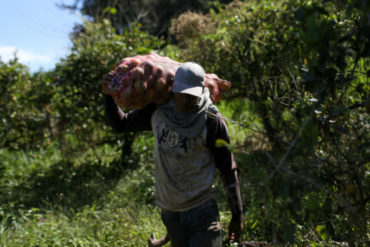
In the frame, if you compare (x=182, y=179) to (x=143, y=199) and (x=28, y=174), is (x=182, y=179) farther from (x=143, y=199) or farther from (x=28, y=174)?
(x=28, y=174)

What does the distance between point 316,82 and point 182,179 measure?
106 cm

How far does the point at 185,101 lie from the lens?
2303 millimetres

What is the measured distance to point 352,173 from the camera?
160cm

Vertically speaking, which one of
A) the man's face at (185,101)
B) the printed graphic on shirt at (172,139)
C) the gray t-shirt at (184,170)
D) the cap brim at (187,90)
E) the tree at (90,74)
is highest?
the tree at (90,74)

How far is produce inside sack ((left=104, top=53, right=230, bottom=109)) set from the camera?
7.92 ft

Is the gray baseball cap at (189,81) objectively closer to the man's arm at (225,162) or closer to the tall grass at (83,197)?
the man's arm at (225,162)

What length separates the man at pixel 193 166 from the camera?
2.33m

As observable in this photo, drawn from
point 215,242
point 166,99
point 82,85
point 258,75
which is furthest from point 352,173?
point 82,85

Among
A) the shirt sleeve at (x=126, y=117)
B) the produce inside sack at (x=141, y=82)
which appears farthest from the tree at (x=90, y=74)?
the produce inside sack at (x=141, y=82)

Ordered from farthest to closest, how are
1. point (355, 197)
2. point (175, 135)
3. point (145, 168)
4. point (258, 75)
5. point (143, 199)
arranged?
point (145, 168)
point (258, 75)
point (143, 199)
point (175, 135)
point (355, 197)

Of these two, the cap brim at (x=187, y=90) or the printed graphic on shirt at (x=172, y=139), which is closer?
the cap brim at (x=187, y=90)

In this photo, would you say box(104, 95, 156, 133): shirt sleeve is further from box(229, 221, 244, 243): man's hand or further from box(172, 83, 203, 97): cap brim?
box(229, 221, 244, 243): man's hand

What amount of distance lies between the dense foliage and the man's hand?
183mm

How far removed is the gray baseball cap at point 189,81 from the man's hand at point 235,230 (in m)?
0.81
